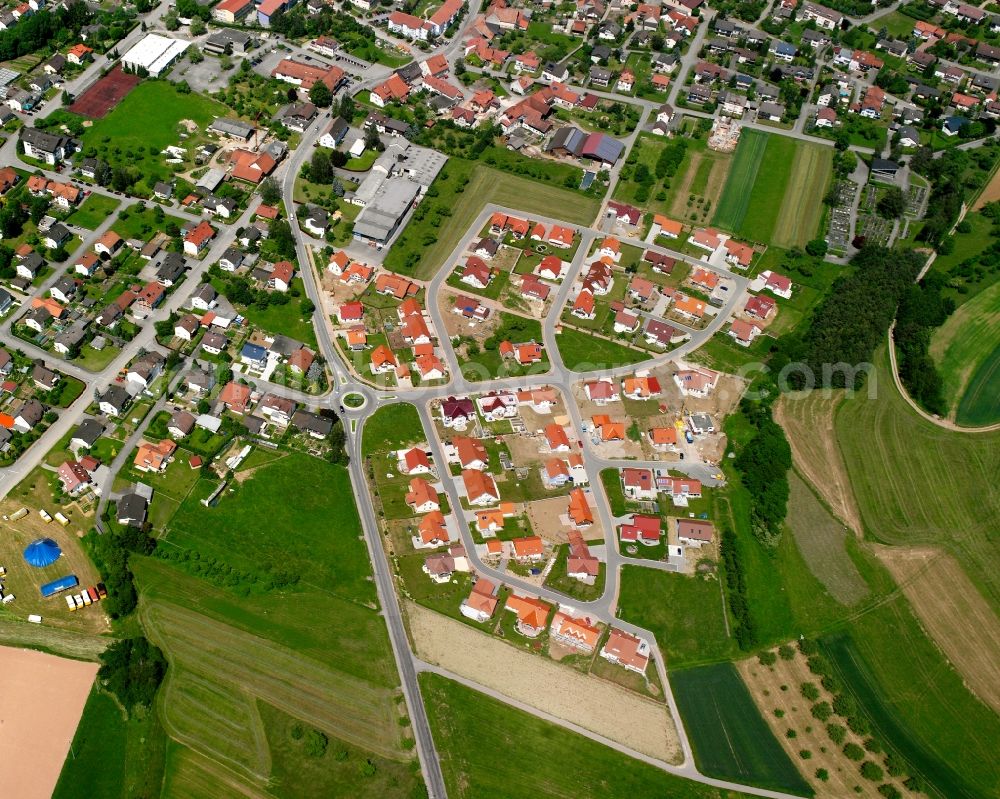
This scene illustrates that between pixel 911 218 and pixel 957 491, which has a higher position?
pixel 911 218

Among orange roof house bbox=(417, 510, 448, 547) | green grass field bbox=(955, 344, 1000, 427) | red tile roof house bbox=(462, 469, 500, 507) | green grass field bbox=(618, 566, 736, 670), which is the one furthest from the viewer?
green grass field bbox=(955, 344, 1000, 427)

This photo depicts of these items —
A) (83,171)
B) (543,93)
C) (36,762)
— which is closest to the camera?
(36,762)

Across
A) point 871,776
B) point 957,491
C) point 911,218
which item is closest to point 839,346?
point 957,491

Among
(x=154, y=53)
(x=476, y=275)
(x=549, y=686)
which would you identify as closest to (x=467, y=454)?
(x=549, y=686)

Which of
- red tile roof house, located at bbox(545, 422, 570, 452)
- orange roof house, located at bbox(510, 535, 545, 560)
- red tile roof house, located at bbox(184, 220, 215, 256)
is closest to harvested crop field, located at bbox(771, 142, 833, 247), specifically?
red tile roof house, located at bbox(545, 422, 570, 452)

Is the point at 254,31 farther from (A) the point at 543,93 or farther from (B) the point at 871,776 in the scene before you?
(B) the point at 871,776

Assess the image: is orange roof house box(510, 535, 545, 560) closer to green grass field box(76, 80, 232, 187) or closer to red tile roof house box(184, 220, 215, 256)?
red tile roof house box(184, 220, 215, 256)

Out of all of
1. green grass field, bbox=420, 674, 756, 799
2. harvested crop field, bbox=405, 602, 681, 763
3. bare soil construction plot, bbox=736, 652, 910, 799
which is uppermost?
bare soil construction plot, bbox=736, 652, 910, 799
